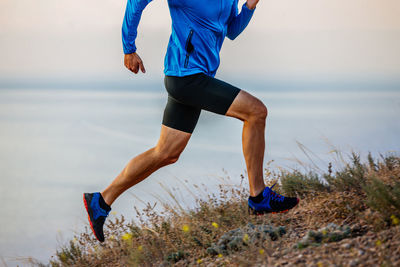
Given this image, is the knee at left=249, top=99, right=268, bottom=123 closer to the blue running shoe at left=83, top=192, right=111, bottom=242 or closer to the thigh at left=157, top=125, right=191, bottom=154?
the thigh at left=157, top=125, right=191, bottom=154

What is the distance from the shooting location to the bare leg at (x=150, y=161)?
4.36m

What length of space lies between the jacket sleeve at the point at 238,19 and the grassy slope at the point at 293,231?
5.34ft

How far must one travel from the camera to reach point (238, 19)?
458cm

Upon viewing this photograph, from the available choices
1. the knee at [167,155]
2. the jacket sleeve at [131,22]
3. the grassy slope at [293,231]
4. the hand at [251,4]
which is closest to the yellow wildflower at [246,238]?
the grassy slope at [293,231]

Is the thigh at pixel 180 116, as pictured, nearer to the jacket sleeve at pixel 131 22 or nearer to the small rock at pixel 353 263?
the jacket sleeve at pixel 131 22

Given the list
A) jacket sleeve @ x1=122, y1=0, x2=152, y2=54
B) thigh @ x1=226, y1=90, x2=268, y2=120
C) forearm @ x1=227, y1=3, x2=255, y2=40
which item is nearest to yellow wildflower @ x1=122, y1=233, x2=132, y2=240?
thigh @ x1=226, y1=90, x2=268, y2=120

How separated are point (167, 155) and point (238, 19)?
1397mm

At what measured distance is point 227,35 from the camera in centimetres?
472

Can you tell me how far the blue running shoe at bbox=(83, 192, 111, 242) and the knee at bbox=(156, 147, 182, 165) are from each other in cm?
78

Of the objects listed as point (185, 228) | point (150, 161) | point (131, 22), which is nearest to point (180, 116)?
point (150, 161)

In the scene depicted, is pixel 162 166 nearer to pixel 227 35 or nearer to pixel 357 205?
pixel 227 35

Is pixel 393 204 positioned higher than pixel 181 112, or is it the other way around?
pixel 181 112

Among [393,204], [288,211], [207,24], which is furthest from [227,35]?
[393,204]

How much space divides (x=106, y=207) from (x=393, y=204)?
100 inches
